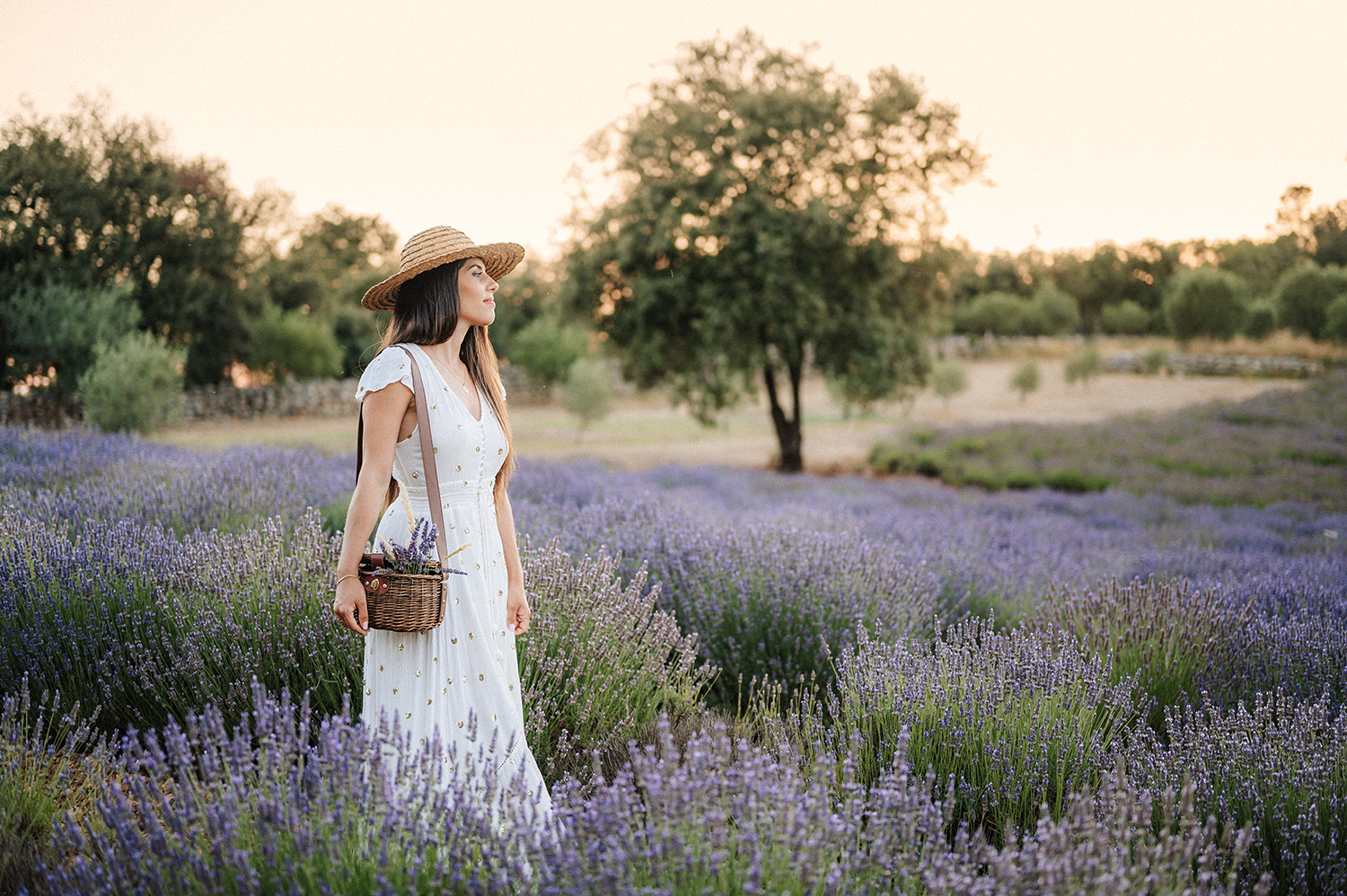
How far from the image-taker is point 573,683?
8.49 ft

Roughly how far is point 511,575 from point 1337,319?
2015 centimetres

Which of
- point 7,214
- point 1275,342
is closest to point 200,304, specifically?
point 7,214

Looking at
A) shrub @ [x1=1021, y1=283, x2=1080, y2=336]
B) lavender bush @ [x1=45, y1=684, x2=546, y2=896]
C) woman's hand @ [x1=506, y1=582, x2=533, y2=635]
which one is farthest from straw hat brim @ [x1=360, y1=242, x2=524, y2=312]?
shrub @ [x1=1021, y1=283, x2=1080, y2=336]

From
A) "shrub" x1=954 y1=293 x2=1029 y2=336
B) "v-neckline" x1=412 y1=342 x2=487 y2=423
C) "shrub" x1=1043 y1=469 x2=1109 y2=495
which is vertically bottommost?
"shrub" x1=1043 y1=469 x2=1109 y2=495

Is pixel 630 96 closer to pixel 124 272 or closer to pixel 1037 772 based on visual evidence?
pixel 124 272

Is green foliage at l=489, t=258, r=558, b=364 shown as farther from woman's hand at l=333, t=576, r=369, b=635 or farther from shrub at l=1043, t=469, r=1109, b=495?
woman's hand at l=333, t=576, r=369, b=635

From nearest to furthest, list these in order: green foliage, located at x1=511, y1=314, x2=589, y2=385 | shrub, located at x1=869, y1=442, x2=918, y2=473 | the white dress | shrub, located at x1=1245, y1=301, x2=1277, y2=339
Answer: the white dress
shrub, located at x1=869, y1=442, x2=918, y2=473
shrub, located at x1=1245, y1=301, x2=1277, y2=339
green foliage, located at x1=511, y1=314, x2=589, y2=385

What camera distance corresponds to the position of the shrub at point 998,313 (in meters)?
47.8

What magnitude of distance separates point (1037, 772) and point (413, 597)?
1717mm

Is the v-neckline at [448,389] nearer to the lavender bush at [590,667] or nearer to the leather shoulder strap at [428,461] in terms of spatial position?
the leather shoulder strap at [428,461]

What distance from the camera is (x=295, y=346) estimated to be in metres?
24.8

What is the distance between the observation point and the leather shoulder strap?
6.40 feet

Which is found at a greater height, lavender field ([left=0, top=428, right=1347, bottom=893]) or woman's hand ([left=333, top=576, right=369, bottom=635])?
woman's hand ([left=333, top=576, right=369, bottom=635])

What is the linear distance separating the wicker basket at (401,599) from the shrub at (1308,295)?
19663 mm
